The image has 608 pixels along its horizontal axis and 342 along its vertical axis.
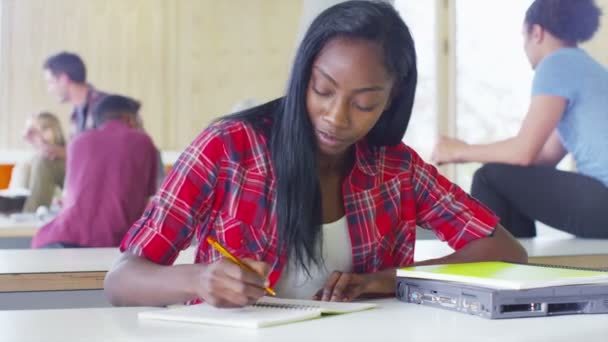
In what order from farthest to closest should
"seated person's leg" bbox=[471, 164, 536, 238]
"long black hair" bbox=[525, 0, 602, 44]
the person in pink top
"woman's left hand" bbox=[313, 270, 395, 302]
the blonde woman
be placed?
the blonde woman
"long black hair" bbox=[525, 0, 602, 44]
the person in pink top
"seated person's leg" bbox=[471, 164, 536, 238]
"woman's left hand" bbox=[313, 270, 395, 302]

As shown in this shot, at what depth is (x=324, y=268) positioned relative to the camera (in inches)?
56.1

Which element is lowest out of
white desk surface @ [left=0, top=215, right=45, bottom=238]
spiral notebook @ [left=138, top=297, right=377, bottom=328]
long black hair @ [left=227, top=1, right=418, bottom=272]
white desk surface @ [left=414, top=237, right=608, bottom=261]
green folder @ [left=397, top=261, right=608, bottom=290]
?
white desk surface @ [left=0, top=215, right=45, bottom=238]

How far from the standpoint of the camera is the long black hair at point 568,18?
3086 mm

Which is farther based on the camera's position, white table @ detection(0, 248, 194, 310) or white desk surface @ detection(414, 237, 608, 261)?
white desk surface @ detection(414, 237, 608, 261)

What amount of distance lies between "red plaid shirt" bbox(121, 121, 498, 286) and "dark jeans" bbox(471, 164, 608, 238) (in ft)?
3.75

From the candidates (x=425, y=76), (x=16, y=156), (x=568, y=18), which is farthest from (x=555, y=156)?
(x=16, y=156)

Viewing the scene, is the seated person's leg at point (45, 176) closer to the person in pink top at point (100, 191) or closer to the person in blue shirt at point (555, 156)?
the person in pink top at point (100, 191)

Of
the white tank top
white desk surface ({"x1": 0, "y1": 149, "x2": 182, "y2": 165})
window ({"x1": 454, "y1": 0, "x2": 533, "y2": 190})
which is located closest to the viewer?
the white tank top

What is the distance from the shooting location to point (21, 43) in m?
6.18

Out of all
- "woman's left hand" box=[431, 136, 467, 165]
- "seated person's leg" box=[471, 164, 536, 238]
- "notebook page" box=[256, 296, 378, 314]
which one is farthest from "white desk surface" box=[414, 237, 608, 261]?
"notebook page" box=[256, 296, 378, 314]

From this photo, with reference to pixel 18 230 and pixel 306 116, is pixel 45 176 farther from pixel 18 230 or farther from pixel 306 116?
pixel 306 116

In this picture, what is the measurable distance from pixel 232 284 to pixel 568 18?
2.41 m

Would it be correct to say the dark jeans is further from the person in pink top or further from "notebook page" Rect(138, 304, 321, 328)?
"notebook page" Rect(138, 304, 321, 328)

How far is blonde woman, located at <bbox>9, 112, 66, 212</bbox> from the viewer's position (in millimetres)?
4551
